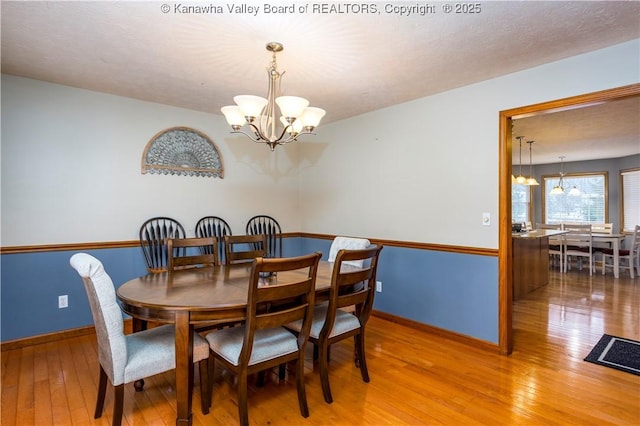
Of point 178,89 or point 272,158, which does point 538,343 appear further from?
point 178,89

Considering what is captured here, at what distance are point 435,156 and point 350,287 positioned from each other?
5.83 ft

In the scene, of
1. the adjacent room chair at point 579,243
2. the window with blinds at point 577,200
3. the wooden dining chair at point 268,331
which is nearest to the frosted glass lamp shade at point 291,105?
the wooden dining chair at point 268,331

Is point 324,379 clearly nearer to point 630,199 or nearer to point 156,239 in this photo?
point 156,239

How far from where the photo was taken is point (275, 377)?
8.11 feet

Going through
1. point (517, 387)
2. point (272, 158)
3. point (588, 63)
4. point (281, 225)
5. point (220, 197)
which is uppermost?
point (588, 63)

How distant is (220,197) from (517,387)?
347 centimetres

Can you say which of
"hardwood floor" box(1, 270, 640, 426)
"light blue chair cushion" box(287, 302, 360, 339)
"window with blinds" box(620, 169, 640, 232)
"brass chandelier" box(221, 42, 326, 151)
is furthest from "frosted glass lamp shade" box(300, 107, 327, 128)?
"window with blinds" box(620, 169, 640, 232)

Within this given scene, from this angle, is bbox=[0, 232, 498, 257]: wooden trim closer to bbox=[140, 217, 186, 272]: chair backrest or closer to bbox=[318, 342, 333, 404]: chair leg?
bbox=[140, 217, 186, 272]: chair backrest

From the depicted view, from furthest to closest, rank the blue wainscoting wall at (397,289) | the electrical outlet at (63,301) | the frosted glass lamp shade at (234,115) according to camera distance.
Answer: the electrical outlet at (63,301) < the blue wainscoting wall at (397,289) < the frosted glass lamp shade at (234,115)

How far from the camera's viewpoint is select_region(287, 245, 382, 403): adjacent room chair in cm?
211

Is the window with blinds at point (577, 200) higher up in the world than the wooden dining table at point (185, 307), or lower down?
higher up

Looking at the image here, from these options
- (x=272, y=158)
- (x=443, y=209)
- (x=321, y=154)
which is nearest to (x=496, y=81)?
(x=443, y=209)

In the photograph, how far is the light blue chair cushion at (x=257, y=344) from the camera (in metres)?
1.87

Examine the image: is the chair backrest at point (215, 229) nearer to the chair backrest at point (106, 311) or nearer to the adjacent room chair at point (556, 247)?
the chair backrest at point (106, 311)
